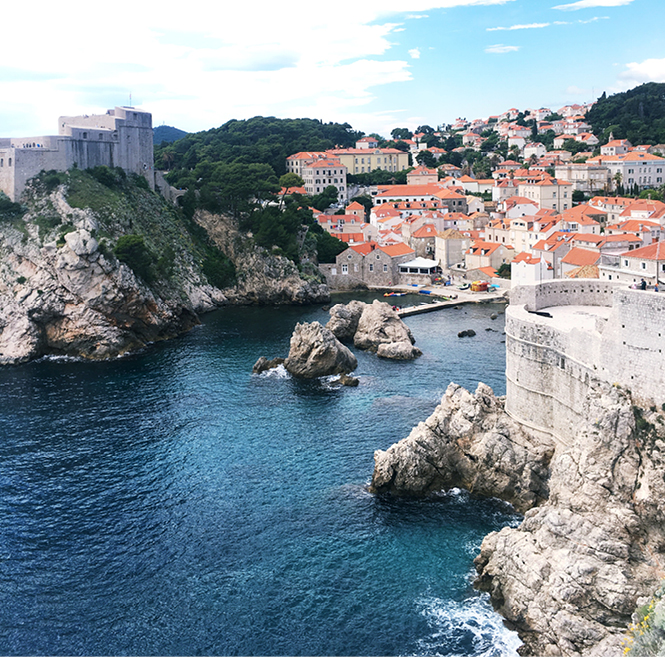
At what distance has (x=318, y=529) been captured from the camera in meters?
28.1

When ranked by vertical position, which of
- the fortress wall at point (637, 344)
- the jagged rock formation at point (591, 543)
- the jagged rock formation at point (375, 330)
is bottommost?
the jagged rock formation at point (591, 543)

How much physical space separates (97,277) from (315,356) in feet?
66.6

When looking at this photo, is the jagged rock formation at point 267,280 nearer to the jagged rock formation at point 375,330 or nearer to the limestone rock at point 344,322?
the jagged rock formation at point 375,330

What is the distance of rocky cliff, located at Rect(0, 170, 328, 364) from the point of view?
5491 cm

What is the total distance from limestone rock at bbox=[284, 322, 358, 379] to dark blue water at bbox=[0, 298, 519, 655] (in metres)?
1.38

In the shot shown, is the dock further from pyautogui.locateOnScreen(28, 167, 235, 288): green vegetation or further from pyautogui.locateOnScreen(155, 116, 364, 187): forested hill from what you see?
pyautogui.locateOnScreen(155, 116, 364, 187): forested hill

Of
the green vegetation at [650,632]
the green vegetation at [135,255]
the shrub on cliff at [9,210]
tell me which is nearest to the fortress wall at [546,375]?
the green vegetation at [650,632]

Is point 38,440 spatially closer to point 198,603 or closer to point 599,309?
point 198,603

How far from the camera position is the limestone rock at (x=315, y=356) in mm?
47625

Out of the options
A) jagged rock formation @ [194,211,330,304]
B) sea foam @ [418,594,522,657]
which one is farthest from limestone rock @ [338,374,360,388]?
jagged rock formation @ [194,211,330,304]

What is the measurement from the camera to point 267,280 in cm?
7675

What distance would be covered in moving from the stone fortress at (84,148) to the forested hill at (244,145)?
7951 millimetres

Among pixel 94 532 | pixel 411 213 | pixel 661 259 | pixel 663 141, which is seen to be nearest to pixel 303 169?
pixel 411 213

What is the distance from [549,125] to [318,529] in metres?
167
